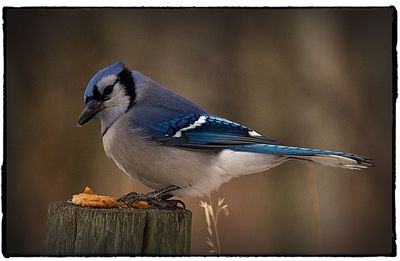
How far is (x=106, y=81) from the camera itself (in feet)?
10.0

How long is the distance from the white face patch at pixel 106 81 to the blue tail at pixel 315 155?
0.56 metres

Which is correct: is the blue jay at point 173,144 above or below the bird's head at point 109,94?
below

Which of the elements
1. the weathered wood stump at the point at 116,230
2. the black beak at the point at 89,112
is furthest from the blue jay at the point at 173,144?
the weathered wood stump at the point at 116,230

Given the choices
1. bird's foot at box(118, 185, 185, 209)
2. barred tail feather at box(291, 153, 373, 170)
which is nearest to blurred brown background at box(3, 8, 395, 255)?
bird's foot at box(118, 185, 185, 209)

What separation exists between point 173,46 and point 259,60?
41cm

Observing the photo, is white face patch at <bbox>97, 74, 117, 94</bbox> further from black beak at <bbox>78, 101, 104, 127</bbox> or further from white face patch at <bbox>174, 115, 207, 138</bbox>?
white face patch at <bbox>174, 115, 207, 138</bbox>

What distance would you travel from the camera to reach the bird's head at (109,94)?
3.05 metres

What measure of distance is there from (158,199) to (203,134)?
32cm

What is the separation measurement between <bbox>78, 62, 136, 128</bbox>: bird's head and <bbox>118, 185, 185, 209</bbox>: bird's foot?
0.35 metres

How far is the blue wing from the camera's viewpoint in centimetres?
300

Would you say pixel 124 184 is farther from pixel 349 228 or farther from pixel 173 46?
pixel 349 228

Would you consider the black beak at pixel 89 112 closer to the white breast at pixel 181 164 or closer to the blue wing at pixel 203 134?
the white breast at pixel 181 164

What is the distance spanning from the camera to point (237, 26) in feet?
11.1

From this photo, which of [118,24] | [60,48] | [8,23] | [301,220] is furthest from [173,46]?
[301,220]
